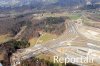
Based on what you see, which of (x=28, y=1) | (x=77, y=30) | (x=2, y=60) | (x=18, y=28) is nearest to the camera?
(x=2, y=60)

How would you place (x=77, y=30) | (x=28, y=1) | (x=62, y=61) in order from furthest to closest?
(x=28, y=1)
(x=77, y=30)
(x=62, y=61)

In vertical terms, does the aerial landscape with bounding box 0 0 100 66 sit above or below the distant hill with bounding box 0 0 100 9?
above

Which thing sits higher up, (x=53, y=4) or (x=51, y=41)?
(x=51, y=41)

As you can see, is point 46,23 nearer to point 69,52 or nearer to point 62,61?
point 69,52

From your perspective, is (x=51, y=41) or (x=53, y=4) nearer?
(x=51, y=41)

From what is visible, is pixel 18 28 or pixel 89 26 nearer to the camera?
pixel 89 26

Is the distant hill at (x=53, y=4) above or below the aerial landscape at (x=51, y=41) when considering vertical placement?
below

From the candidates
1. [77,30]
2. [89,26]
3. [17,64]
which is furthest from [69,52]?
[89,26]

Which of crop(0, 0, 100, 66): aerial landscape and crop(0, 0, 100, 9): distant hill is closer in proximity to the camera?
crop(0, 0, 100, 66): aerial landscape

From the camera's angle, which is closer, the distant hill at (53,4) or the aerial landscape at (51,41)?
the aerial landscape at (51,41)
